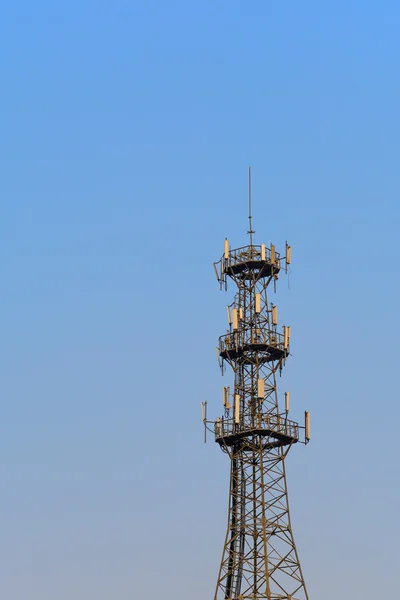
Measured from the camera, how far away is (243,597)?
165 meters

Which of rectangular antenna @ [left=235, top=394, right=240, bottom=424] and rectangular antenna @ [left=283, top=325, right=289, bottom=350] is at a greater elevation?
rectangular antenna @ [left=283, top=325, right=289, bottom=350]

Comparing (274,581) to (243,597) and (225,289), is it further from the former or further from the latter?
(225,289)

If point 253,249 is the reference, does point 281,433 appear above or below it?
below

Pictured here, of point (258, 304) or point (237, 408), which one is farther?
point (258, 304)

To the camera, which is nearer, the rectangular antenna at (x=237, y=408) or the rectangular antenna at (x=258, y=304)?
the rectangular antenna at (x=237, y=408)

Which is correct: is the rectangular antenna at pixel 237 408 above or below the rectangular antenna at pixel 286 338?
below

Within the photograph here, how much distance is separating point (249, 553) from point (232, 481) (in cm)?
602

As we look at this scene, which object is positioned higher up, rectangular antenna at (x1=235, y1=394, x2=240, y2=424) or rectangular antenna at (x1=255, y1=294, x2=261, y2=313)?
rectangular antenna at (x1=255, y1=294, x2=261, y2=313)

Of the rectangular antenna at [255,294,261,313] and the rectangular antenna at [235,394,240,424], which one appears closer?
the rectangular antenna at [235,394,240,424]

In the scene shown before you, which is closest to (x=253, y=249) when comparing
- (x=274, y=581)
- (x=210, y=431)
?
(x=210, y=431)

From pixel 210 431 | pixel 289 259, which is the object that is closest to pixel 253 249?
pixel 289 259

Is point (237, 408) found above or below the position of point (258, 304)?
below

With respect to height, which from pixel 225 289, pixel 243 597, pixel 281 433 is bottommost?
pixel 243 597

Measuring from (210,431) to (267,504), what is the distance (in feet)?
24.0
